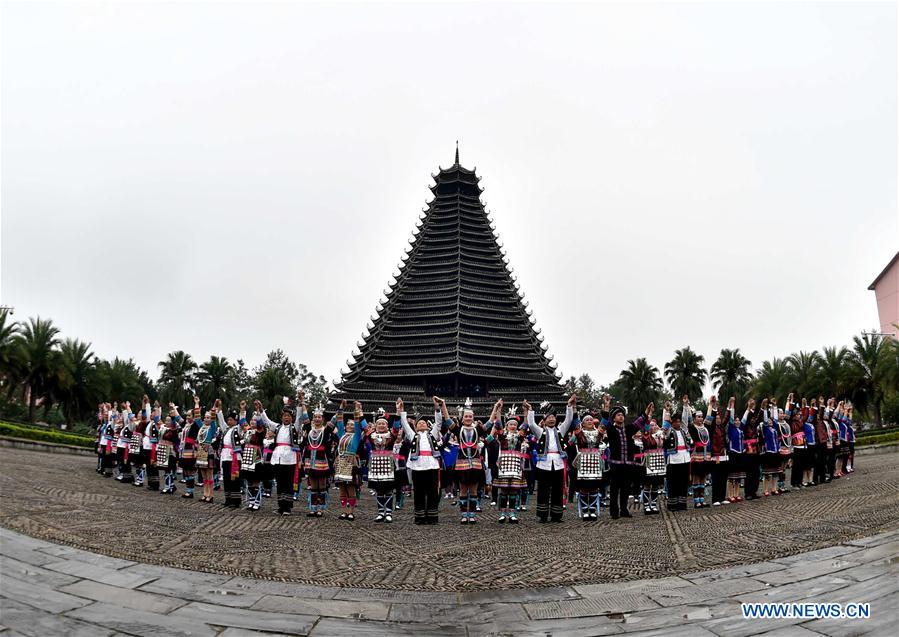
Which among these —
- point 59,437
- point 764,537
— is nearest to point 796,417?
point 764,537

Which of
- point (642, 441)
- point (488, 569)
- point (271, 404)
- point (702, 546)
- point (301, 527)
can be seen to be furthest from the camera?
point (271, 404)

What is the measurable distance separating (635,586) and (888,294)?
85946 mm

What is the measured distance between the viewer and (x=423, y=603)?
227 inches

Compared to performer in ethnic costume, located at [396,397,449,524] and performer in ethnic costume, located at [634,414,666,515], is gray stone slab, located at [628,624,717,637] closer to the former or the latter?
performer in ethnic costume, located at [396,397,449,524]

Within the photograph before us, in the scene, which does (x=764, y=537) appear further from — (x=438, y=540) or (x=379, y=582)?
(x=379, y=582)

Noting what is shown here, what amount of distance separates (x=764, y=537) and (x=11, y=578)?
949 centimetres

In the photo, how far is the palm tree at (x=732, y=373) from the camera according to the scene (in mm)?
60250

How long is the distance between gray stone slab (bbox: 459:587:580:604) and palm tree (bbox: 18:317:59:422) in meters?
50.2

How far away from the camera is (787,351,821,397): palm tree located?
49031 millimetres

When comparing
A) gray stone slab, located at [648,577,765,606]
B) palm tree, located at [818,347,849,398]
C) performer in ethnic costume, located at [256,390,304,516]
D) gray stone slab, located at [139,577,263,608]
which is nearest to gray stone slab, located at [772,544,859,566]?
gray stone slab, located at [648,577,765,606]

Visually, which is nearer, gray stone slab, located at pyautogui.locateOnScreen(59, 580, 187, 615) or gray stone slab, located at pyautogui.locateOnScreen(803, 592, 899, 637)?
gray stone slab, located at pyautogui.locateOnScreen(803, 592, 899, 637)

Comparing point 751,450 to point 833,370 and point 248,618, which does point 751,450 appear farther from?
point 833,370

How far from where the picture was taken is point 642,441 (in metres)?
12.8

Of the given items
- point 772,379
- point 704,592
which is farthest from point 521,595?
point 772,379
